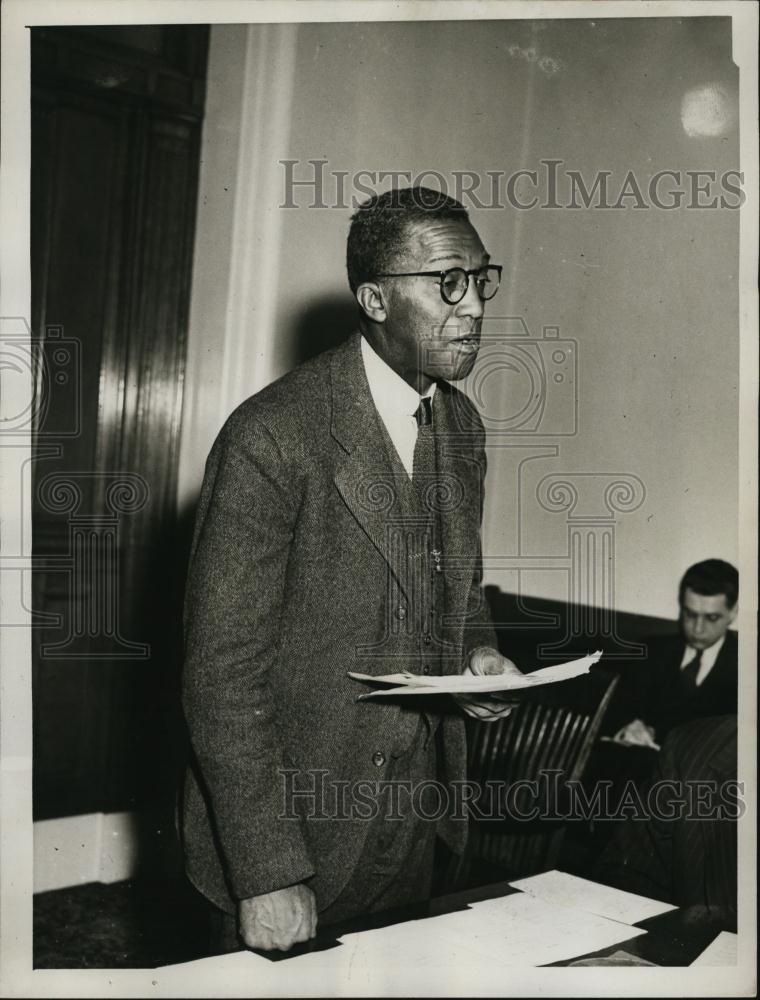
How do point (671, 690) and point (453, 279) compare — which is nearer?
point (453, 279)

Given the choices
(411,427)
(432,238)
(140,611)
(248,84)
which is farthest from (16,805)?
(248,84)

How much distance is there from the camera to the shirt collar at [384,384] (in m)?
1.94

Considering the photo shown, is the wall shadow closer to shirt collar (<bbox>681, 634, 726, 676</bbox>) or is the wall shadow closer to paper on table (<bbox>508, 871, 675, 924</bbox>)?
shirt collar (<bbox>681, 634, 726, 676</bbox>)

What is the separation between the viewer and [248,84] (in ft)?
10.5

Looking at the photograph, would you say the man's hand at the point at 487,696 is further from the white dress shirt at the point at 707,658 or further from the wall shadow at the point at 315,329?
the wall shadow at the point at 315,329

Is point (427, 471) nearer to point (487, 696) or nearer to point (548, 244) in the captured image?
point (487, 696)

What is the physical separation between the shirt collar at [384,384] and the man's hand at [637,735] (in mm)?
1489

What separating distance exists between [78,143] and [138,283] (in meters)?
0.54

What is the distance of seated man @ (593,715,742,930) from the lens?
221 centimetres

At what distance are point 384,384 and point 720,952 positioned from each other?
3.80ft

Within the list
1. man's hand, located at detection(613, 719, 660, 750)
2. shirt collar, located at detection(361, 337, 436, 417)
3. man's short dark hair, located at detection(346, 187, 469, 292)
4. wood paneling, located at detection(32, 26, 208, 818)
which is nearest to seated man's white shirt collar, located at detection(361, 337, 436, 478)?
shirt collar, located at detection(361, 337, 436, 417)

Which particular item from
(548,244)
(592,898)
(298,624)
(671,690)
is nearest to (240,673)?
(298,624)

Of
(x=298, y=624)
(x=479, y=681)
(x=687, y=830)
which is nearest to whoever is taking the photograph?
(x=479, y=681)

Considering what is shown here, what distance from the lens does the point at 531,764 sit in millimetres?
2656
